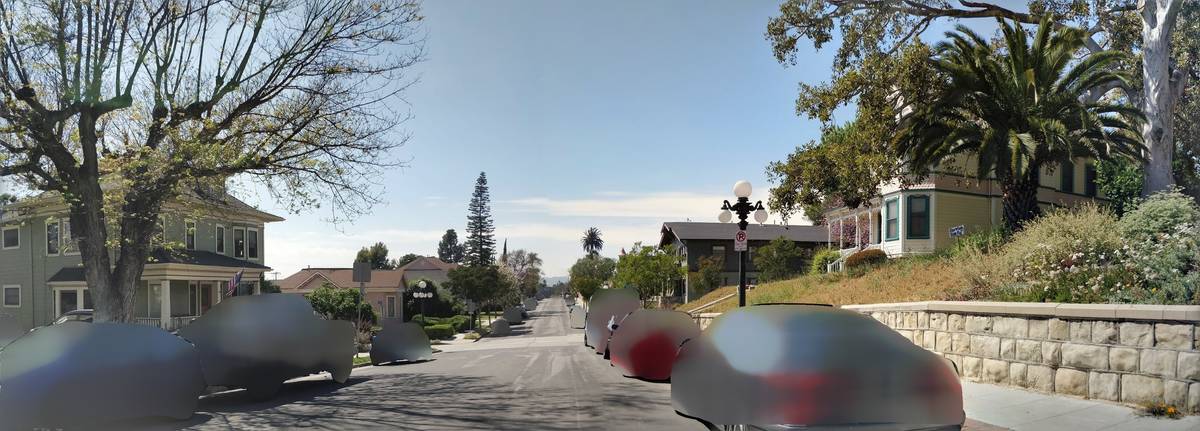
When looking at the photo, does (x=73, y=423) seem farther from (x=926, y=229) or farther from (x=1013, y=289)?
(x=926, y=229)

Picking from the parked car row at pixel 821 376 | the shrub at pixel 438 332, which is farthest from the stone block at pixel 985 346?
the shrub at pixel 438 332

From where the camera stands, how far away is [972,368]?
11.7m

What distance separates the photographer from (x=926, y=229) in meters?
29.1

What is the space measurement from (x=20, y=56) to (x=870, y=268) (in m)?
22.5

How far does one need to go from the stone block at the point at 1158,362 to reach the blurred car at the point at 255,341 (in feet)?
39.4

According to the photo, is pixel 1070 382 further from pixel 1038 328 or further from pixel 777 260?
pixel 777 260

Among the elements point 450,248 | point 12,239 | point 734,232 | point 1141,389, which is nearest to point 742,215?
point 1141,389

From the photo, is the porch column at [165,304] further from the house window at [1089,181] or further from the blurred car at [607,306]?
the house window at [1089,181]

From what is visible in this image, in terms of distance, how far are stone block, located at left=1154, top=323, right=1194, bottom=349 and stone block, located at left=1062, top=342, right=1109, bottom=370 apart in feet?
2.29

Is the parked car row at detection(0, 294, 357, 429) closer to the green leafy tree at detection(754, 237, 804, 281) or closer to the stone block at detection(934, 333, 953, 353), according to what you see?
the stone block at detection(934, 333, 953, 353)

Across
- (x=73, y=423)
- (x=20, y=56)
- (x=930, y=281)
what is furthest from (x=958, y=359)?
(x=20, y=56)

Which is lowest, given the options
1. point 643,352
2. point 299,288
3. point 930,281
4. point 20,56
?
point 299,288

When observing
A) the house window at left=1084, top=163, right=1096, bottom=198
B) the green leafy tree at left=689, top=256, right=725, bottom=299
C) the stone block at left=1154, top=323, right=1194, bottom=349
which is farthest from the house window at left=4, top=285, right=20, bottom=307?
the house window at left=1084, top=163, right=1096, bottom=198

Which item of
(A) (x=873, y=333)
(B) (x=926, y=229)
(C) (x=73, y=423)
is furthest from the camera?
(B) (x=926, y=229)
